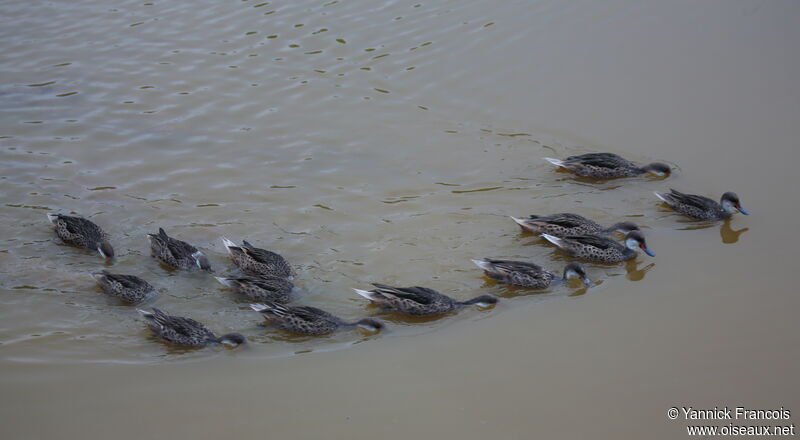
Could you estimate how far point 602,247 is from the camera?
8.26m

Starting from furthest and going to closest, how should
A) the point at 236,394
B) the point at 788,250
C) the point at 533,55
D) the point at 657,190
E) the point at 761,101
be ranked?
the point at 533,55 < the point at 761,101 < the point at 657,190 < the point at 788,250 < the point at 236,394

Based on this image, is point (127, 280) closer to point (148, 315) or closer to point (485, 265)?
point (148, 315)

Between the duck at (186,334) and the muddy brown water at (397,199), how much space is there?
13 centimetres

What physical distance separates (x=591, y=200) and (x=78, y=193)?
5.98 metres

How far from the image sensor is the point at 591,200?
9352 mm

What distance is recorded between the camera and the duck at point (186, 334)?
6980mm

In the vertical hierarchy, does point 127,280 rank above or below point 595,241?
above

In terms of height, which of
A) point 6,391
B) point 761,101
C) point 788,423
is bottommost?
point 788,423

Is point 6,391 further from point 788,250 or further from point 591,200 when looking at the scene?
point 788,250

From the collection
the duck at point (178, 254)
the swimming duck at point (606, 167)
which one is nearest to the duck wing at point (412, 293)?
the duck at point (178, 254)

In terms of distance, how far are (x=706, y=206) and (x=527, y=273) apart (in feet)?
7.58

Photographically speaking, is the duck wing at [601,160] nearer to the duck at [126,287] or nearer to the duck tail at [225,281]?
the duck tail at [225,281]

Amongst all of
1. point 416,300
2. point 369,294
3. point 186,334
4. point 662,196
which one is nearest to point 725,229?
point 662,196

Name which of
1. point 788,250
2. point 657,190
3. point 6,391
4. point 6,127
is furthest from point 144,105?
point 788,250
